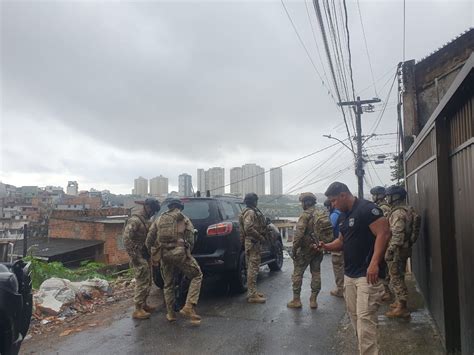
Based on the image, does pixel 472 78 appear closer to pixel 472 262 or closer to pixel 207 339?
pixel 472 262

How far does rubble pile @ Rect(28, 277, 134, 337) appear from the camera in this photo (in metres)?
5.73

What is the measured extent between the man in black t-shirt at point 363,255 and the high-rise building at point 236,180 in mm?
22133

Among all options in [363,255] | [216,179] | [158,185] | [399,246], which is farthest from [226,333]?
[158,185]

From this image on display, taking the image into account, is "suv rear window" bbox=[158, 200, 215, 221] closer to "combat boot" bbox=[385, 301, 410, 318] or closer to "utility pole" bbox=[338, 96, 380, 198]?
"combat boot" bbox=[385, 301, 410, 318]

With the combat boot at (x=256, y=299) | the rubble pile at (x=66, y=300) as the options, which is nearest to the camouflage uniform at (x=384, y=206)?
the combat boot at (x=256, y=299)

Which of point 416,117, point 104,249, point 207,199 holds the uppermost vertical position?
point 416,117

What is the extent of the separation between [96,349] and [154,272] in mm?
2263

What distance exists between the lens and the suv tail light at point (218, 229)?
662 centimetres

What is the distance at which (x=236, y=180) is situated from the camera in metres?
27.4

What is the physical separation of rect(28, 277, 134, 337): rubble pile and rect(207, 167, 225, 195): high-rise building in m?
15.8

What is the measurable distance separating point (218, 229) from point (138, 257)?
1412 millimetres

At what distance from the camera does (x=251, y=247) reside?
6.57 meters

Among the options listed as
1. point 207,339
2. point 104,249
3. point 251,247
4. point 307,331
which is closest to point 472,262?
point 307,331

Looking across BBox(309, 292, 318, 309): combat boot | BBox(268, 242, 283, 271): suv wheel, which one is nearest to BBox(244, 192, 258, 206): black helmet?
BBox(309, 292, 318, 309): combat boot
